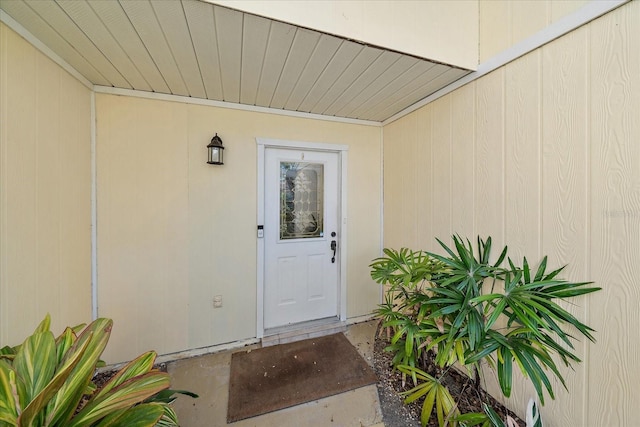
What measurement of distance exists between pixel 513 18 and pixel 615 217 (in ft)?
4.14

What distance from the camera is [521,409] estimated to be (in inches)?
55.0

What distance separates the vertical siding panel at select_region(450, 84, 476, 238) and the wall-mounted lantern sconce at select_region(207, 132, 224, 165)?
1.97 m

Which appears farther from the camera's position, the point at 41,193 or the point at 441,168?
the point at 441,168

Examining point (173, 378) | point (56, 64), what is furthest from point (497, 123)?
point (173, 378)

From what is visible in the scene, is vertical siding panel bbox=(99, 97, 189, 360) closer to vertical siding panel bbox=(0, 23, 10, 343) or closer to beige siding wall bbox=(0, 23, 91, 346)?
beige siding wall bbox=(0, 23, 91, 346)

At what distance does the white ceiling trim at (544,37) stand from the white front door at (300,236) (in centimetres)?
136

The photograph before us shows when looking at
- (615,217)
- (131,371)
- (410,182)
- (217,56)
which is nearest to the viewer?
(131,371)

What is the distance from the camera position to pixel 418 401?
157 cm

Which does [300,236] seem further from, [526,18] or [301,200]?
[526,18]

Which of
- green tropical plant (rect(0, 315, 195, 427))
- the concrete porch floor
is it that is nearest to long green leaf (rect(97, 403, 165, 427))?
green tropical plant (rect(0, 315, 195, 427))

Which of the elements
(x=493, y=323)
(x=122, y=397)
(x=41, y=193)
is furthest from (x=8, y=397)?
(x=493, y=323)

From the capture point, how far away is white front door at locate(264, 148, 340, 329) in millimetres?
2344

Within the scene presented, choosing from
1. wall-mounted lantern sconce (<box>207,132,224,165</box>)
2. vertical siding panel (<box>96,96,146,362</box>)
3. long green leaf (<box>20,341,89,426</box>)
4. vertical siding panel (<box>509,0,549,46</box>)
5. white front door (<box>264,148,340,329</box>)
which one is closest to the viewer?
long green leaf (<box>20,341,89,426</box>)

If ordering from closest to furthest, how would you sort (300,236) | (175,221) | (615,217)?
1. (615,217)
2. (175,221)
3. (300,236)
